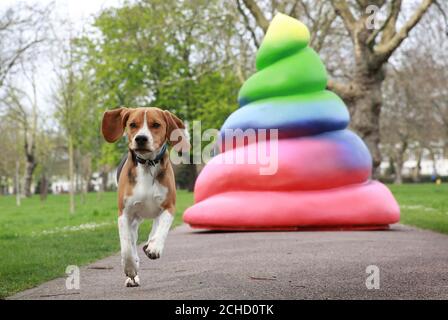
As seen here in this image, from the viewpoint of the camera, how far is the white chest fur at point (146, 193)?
16.4 feet

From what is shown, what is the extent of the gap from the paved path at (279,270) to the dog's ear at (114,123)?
4.99 ft

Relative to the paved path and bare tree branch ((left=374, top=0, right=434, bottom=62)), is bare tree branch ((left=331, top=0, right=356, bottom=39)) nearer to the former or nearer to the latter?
bare tree branch ((left=374, top=0, right=434, bottom=62))

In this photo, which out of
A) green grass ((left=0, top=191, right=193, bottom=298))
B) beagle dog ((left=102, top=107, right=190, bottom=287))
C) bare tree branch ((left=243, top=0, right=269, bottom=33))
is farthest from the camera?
bare tree branch ((left=243, top=0, right=269, bottom=33))

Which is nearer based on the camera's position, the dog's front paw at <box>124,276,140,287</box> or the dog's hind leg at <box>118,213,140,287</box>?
the dog's hind leg at <box>118,213,140,287</box>

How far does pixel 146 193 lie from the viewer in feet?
16.5

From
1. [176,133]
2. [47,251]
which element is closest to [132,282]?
[176,133]

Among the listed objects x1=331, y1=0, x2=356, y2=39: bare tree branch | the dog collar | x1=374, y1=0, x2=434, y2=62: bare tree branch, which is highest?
x1=331, y1=0, x2=356, y2=39: bare tree branch

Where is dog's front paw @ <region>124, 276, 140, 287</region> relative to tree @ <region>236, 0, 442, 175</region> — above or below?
below

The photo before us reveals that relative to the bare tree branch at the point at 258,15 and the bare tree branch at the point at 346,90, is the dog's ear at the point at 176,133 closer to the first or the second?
the bare tree branch at the point at 346,90

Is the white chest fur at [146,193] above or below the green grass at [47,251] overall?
above

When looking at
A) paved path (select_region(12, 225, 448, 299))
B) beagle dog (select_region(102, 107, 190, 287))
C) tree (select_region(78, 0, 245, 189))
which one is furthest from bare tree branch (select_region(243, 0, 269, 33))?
beagle dog (select_region(102, 107, 190, 287))

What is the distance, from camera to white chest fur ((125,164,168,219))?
4988 mm

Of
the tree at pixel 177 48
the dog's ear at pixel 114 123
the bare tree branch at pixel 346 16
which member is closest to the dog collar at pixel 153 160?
the dog's ear at pixel 114 123
